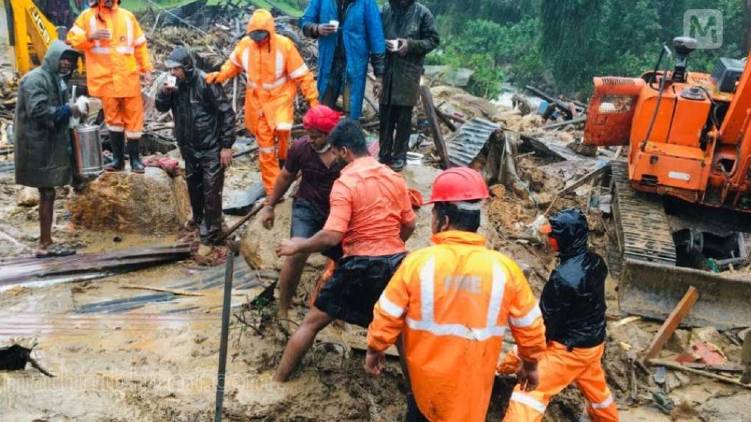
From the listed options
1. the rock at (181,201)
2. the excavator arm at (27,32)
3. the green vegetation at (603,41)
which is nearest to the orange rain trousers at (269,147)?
the rock at (181,201)

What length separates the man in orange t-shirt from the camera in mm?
4082

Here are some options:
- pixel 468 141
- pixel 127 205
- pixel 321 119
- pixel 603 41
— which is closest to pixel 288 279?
pixel 321 119

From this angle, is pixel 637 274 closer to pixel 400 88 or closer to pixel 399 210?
pixel 400 88

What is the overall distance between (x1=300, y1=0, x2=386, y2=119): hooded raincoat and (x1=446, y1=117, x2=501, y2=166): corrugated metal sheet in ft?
6.01

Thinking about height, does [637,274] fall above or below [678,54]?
below

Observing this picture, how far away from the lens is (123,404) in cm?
400

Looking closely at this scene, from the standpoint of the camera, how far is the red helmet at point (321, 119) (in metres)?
4.71

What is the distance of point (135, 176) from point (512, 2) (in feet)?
77.3

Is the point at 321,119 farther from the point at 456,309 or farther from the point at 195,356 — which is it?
the point at 456,309

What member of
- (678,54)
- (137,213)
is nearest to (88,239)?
(137,213)

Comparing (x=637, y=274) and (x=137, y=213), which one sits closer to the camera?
(x=637, y=274)

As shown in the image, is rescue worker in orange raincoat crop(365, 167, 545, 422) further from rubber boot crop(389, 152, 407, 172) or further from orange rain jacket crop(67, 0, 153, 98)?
orange rain jacket crop(67, 0, 153, 98)

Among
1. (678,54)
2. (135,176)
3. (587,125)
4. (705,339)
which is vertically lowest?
(705,339)

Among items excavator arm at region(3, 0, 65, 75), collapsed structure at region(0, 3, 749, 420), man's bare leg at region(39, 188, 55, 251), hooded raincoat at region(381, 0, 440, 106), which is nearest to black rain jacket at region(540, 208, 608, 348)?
collapsed structure at region(0, 3, 749, 420)
